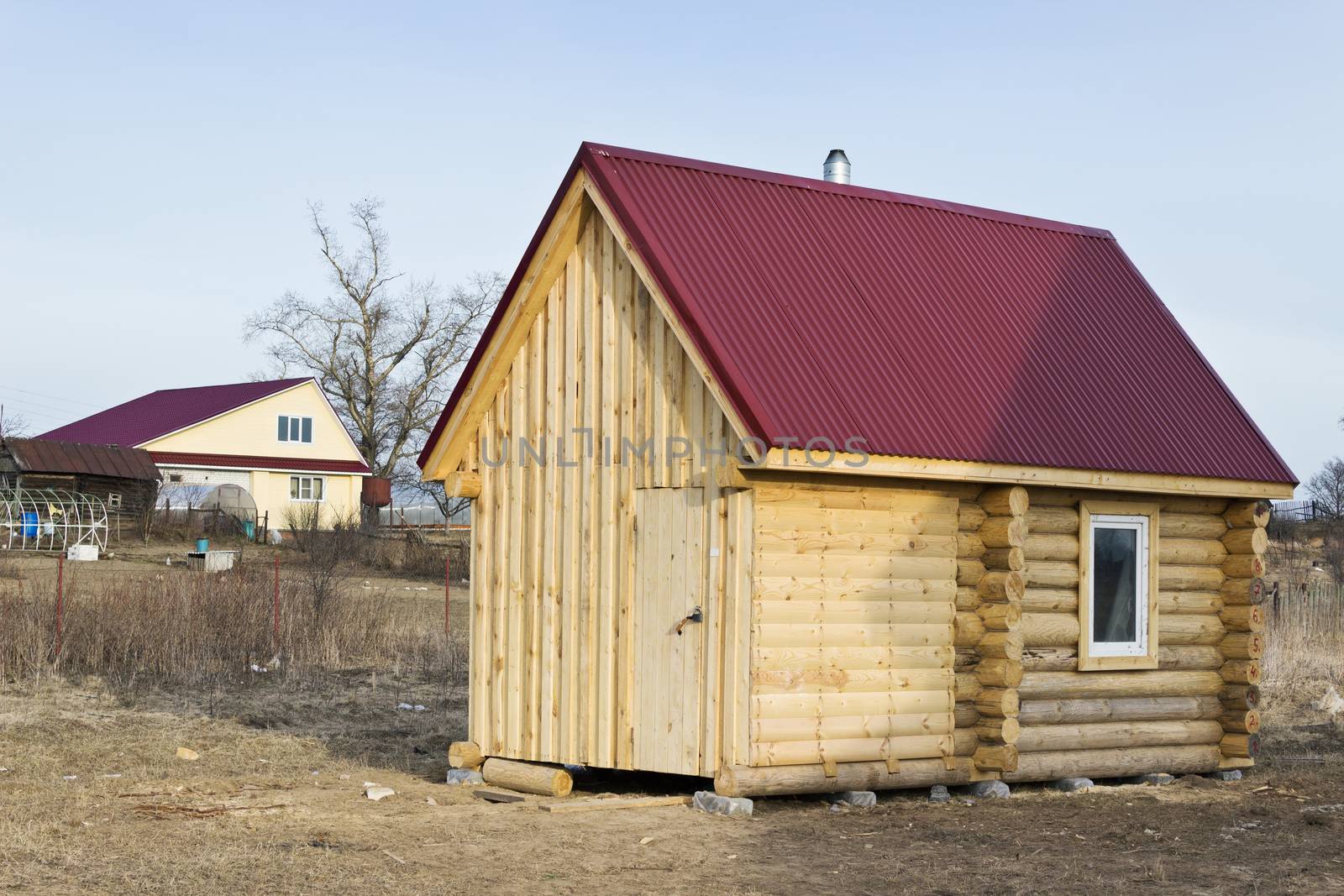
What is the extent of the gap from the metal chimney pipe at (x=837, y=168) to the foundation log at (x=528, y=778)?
741 centimetres

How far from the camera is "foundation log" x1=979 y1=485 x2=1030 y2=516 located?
43.9ft

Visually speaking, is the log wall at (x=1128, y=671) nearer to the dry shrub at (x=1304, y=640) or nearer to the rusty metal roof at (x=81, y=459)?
the dry shrub at (x=1304, y=640)

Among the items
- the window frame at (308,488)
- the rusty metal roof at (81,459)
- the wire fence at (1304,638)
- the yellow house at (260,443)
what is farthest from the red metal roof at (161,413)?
the wire fence at (1304,638)

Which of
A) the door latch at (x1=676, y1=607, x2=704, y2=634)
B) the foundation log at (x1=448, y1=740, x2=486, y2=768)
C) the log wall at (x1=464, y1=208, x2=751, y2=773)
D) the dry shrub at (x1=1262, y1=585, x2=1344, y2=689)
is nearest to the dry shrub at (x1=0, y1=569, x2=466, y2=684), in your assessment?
the foundation log at (x1=448, y1=740, x2=486, y2=768)

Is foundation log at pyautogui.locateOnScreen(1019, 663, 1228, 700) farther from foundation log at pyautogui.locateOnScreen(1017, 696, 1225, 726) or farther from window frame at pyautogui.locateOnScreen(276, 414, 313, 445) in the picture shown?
window frame at pyautogui.locateOnScreen(276, 414, 313, 445)

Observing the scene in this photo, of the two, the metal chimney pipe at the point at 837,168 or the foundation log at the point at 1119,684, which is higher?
the metal chimney pipe at the point at 837,168

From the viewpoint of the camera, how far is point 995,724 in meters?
13.4

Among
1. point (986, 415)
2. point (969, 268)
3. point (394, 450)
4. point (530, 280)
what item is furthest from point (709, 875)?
point (394, 450)

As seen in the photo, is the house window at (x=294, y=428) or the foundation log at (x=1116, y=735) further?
the house window at (x=294, y=428)

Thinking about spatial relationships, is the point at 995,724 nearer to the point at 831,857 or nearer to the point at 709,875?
the point at 831,857

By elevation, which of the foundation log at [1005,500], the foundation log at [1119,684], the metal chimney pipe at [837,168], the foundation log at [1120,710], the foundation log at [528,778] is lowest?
the foundation log at [528,778]

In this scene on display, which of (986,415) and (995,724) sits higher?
(986,415)

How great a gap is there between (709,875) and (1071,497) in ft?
19.8

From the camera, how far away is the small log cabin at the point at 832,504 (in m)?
12.5
